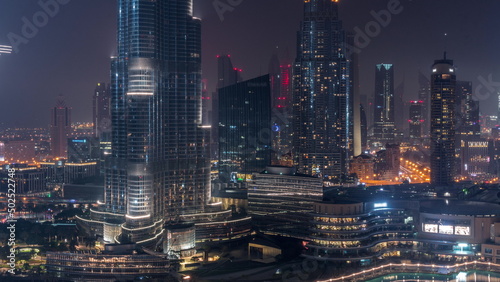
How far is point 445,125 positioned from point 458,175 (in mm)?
7688

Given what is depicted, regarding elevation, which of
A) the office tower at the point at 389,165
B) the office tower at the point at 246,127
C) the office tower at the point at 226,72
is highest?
the office tower at the point at 226,72

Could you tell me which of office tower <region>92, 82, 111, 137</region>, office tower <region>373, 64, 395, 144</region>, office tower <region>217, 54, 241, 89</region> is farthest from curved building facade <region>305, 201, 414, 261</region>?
office tower <region>373, 64, 395, 144</region>

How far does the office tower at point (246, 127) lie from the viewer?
158 ft

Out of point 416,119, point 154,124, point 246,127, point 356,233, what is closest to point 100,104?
point 246,127

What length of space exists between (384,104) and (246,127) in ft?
136

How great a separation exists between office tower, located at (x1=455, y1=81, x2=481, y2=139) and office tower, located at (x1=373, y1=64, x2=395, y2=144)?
1716 centimetres

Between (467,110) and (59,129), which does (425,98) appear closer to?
(467,110)

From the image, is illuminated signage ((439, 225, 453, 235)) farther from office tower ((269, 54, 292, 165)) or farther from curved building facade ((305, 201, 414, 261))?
office tower ((269, 54, 292, 165))

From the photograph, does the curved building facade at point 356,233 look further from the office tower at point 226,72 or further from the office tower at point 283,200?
the office tower at point 226,72

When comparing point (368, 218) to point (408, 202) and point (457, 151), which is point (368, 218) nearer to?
point (408, 202)

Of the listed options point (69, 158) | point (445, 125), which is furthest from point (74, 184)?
point (445, 125)

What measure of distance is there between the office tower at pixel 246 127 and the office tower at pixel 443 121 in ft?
56.7

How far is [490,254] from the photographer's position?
2658 centimetres

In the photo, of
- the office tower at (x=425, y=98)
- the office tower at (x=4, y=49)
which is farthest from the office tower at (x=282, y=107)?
the office tower at (x=4, y=49)
